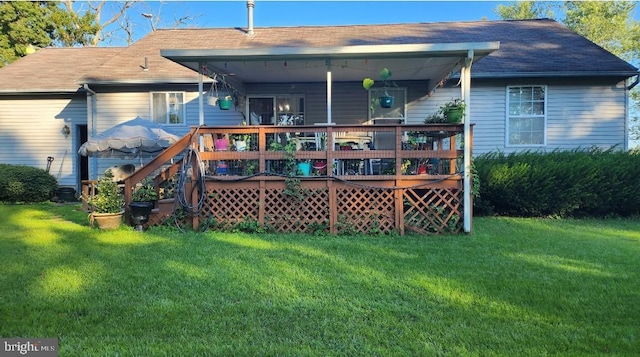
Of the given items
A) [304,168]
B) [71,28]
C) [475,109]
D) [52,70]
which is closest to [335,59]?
[304,168]

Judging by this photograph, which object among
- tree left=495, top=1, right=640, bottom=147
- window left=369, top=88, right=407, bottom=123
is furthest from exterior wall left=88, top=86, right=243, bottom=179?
tree left=495, top=1, right=640, bottom=147

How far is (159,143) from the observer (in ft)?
28.9

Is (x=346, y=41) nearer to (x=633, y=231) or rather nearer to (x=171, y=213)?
(x=171, y=213)

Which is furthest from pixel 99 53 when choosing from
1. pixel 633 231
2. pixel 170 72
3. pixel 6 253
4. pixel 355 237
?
pixel 633 231

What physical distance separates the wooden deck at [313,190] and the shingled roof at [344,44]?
4366mm

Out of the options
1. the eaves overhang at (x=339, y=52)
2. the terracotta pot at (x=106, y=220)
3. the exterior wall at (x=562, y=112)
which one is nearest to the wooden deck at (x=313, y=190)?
the terracotta pot at (x=106, y=220)

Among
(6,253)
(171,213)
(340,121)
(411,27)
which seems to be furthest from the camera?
(411,27)

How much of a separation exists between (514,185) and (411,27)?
6.73 meters

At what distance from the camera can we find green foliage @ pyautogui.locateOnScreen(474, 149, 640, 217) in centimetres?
801

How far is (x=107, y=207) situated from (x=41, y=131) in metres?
6.94

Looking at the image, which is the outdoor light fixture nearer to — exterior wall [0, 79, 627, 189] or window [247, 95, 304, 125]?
exterior wall [0, 79, 627, 189]

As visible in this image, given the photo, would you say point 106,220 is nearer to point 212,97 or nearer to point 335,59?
point 335,59

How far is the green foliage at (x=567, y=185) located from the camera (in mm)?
8008

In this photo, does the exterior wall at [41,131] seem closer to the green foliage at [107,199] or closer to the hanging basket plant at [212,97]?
the hanging basket plant at [212,97]
